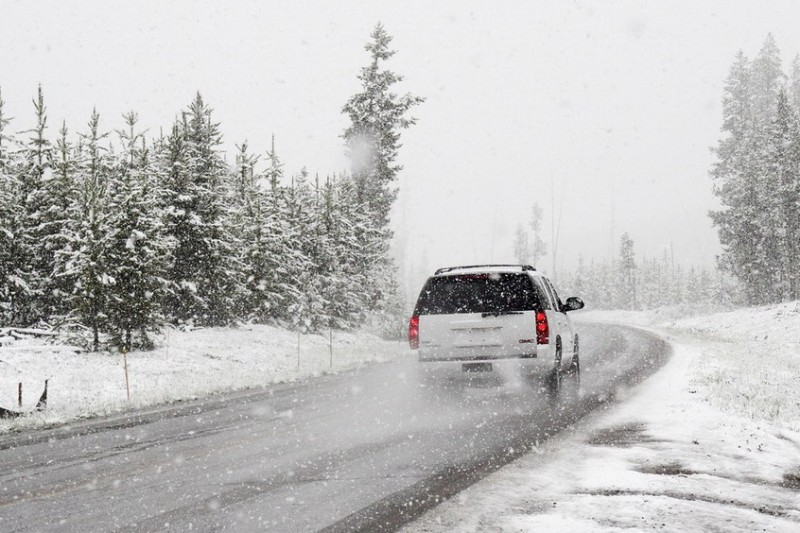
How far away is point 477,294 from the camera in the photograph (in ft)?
34.1

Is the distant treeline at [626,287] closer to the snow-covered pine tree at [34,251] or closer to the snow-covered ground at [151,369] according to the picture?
the snow-covered ground at [151,369]

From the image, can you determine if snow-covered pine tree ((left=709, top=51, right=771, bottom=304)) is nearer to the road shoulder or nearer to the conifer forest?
the conifer forest

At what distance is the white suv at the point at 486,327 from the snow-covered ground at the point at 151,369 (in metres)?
5.25

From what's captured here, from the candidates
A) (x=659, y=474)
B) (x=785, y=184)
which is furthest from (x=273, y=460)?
(x=785, y=184)

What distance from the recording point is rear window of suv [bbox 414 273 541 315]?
405 inches

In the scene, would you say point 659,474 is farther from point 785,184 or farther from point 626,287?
point 626,287

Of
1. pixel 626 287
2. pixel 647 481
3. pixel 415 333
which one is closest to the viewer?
pixel 647 481

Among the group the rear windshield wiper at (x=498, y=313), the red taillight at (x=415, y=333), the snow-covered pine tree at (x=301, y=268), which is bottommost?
the red taillight at (x=415, y=333)

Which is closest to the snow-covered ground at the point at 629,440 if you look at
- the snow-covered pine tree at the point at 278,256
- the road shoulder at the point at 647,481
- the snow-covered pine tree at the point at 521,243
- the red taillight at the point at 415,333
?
the road shoulder at the point at 647,481

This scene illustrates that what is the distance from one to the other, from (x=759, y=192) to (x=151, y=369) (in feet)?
141

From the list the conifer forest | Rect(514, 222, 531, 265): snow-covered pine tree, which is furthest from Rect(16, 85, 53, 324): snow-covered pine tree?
Rect(514, 222, 531, 265): snow-covered pine tree

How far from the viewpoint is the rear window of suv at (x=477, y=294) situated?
1028 centimetres

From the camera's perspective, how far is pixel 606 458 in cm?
658

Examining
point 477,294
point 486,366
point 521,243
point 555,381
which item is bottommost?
point 555,381
